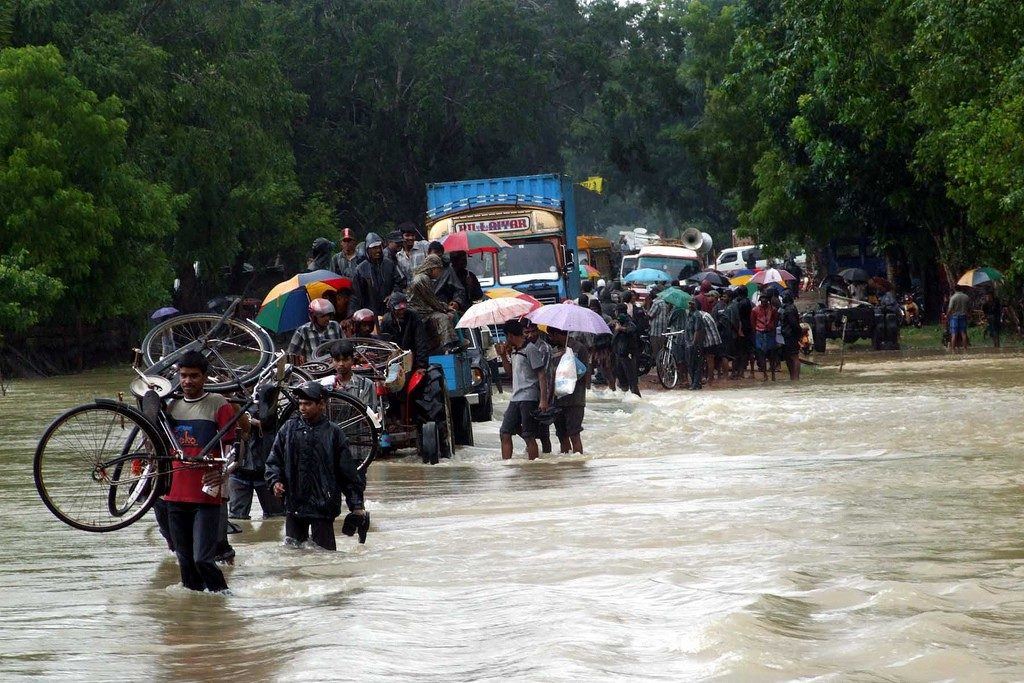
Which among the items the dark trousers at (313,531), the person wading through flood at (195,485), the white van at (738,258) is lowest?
the dark trousers at (313,531)

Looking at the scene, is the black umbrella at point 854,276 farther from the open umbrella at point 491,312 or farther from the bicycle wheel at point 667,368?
the open umbrella at point 491,312

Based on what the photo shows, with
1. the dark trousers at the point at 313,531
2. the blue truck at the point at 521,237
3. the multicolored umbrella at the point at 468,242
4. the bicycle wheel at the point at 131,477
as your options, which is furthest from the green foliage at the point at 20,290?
the dark trousers at the point at 313,531

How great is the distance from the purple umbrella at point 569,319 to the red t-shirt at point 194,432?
7.28 m

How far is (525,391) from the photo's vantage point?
1525cm

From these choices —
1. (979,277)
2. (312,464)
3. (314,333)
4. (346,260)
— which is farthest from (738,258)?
Answer: (312,464)

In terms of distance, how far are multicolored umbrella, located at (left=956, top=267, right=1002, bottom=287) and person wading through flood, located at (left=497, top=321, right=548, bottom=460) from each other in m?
20.2

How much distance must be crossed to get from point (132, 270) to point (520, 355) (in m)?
23.4

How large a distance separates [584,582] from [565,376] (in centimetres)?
591

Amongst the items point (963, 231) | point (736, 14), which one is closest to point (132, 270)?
point (736, 14)

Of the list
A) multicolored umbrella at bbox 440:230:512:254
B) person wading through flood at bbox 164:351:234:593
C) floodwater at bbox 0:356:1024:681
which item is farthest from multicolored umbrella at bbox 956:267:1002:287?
person wading through flood at bbox 164:351:234:593

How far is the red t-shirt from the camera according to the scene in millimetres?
8664

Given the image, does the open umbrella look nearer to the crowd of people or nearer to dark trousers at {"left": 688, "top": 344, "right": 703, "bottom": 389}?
the crowd of people

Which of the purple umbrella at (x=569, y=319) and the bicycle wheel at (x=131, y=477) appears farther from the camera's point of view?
the purple umbrella at (x=569, y=319)

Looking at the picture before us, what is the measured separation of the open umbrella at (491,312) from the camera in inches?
674
